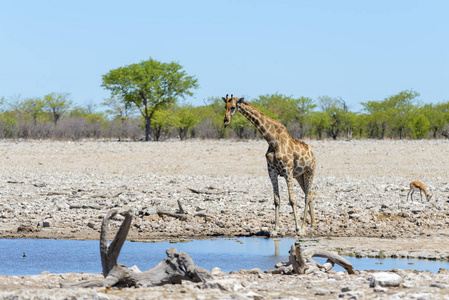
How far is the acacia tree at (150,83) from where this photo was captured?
5741 centimetres

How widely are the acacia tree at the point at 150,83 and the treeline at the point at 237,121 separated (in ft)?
3.32

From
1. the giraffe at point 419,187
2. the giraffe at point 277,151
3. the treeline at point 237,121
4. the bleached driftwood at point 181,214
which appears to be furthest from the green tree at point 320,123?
the giraffe at point 277,151

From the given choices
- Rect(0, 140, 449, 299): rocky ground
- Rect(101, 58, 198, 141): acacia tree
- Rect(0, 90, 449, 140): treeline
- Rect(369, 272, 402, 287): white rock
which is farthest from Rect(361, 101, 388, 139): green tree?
Rect(369, 272, 402, 287): white rock

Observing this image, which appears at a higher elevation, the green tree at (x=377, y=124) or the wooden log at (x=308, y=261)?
the green tree at (x=377, y=124)

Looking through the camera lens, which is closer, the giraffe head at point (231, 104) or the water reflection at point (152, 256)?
the water reflection at point (152, 256)

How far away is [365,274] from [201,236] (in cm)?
553

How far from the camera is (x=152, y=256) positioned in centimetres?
1230

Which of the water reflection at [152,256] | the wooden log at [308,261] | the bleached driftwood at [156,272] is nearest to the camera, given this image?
the bleached driftwood at [156,272]

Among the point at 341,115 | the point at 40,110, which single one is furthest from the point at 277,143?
the point at 40,110

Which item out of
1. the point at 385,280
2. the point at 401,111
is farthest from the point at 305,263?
the point at 401,111

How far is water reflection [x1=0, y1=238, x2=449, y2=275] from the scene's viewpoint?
1130cm

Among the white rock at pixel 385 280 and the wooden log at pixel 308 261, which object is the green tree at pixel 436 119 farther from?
the white rock at pixel 385 280

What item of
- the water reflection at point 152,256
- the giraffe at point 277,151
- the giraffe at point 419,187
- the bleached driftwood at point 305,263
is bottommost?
the water reflection at point 152,256

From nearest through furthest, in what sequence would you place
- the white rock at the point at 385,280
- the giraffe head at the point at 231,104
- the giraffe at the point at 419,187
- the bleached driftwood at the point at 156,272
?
1. the white rock at the point at 385,280
2. the bleached driftwood at the point at 156,272
3. the giraffe head at the point at 231,104
4. the giraffe at the point at 419,187
